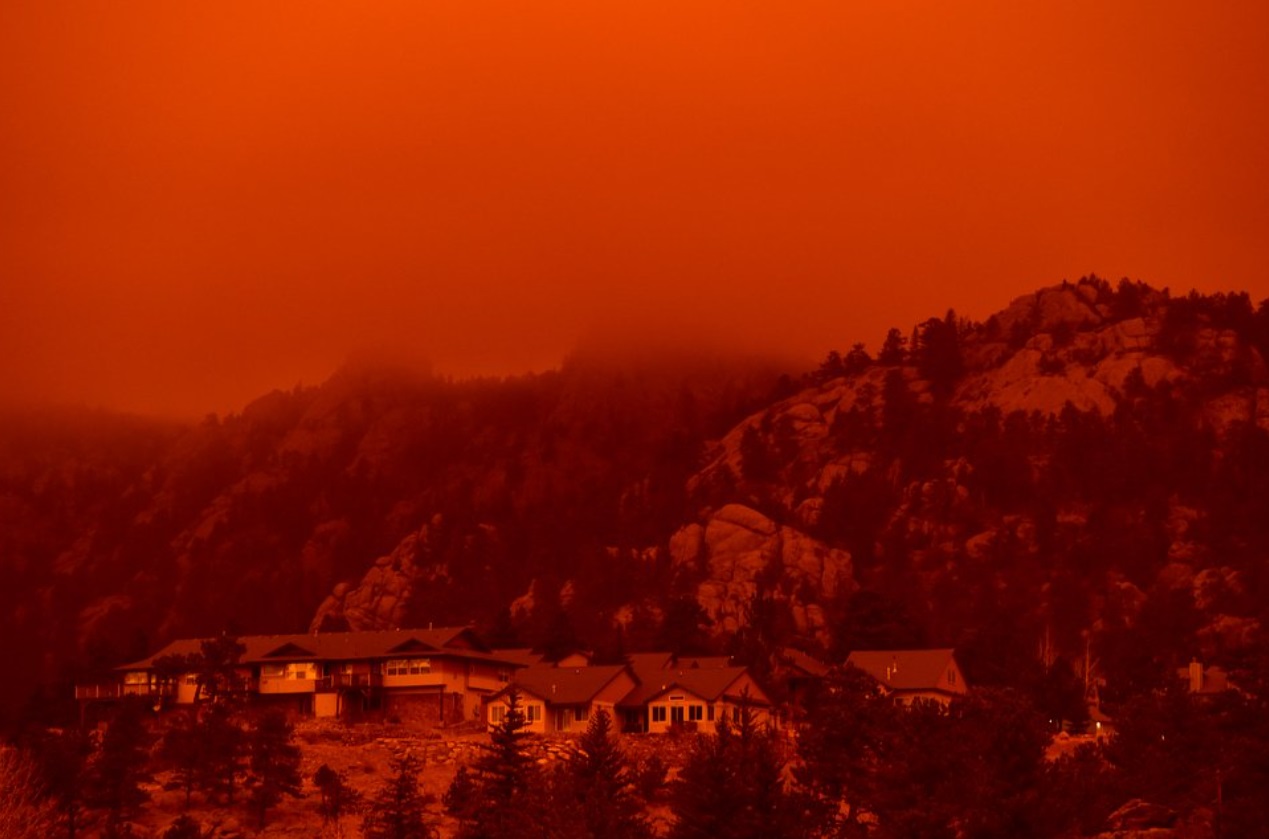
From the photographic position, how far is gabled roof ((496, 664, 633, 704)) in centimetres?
10625

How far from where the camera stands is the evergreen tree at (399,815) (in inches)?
2741

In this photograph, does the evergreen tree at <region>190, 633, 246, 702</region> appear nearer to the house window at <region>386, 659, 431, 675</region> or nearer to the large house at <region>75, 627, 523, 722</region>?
the large house at <region>75, 627, 523, 722</region>

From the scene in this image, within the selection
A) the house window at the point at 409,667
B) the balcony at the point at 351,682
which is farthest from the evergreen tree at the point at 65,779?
the house window at the point at 409,667

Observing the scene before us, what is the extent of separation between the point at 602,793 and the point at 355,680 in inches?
1957

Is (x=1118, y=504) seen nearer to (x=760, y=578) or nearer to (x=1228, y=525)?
(x=1228, y=525)

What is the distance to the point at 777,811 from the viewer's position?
61.4 meters

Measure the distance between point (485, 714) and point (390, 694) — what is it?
7876 millimetres

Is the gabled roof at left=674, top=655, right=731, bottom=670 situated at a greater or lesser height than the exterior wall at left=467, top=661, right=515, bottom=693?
greater

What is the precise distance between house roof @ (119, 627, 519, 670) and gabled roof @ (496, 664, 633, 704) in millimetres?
5164

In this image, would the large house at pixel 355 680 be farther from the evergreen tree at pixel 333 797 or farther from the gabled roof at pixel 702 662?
the evergreen tree at pixel 333 797

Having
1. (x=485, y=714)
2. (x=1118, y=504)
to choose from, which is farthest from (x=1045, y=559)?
(x=485, y=714)

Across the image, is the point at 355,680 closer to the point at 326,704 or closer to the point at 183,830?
the point at 326,704

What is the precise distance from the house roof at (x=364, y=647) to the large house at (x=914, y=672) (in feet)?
76.4

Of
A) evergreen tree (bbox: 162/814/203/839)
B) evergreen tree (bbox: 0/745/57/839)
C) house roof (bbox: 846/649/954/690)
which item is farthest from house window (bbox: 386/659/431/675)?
evergreen tree (bbox: 162/814/203/839)
